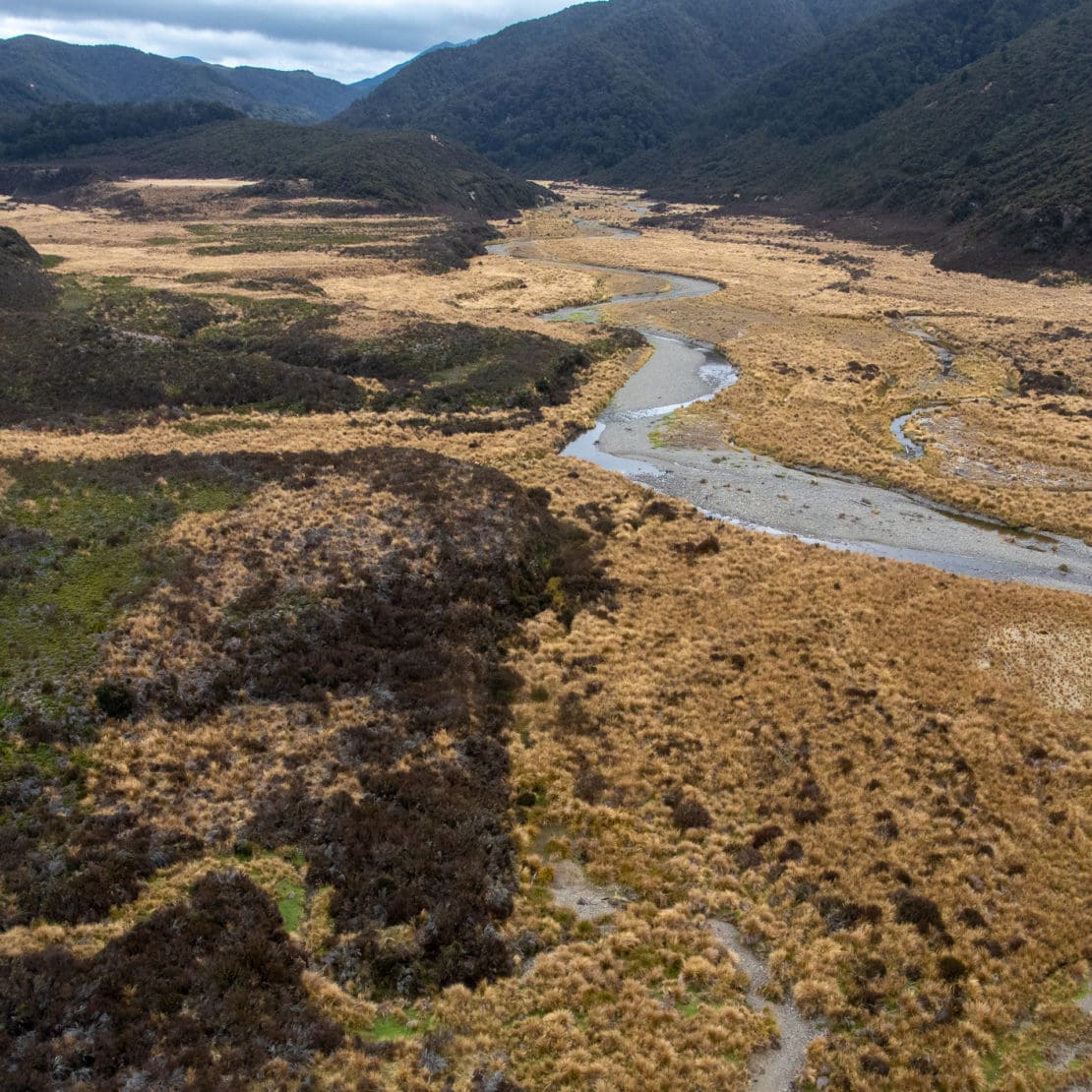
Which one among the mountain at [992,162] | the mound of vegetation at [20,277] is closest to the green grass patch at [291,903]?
the mound of vegetation at [20,277]

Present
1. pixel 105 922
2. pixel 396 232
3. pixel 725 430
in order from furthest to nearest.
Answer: pixel 396 232
pixel 725 430
pixel 105 922

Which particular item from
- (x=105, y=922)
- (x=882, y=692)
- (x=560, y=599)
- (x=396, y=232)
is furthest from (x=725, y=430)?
(x=396, y=232)

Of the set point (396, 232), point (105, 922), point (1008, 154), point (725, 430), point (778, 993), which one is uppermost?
point (1008, 154)

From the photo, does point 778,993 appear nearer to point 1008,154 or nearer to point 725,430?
point 725,430

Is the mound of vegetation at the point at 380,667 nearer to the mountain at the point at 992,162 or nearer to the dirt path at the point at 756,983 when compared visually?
the dirt path at the point at 756,983

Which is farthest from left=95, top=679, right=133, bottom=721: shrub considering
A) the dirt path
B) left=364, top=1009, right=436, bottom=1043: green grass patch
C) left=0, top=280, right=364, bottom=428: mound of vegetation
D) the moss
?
left=0, top=280, right=364, bottom=428: mound of vegetation

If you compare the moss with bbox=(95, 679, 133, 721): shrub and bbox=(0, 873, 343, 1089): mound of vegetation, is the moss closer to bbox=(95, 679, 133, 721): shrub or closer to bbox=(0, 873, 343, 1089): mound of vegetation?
bbox=(95, 679, 133, 721): shrub

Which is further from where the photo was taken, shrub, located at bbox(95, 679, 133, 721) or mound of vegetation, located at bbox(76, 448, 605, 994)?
shrub, located at bbox(95, 679, 133, 721)
